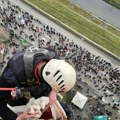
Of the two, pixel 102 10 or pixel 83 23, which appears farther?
pixel 102 10

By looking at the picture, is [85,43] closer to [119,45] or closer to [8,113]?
[119,45]

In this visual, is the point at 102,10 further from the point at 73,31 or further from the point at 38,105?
the point at 38,105

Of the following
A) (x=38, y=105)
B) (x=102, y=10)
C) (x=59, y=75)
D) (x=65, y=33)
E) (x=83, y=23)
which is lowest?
(x=65, y=33)

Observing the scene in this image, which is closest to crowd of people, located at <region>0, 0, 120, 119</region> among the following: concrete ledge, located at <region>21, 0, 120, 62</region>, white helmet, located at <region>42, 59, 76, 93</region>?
concrete ledge, located at <region>21, 0, 120, 62</region>

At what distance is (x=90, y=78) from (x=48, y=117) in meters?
29.9

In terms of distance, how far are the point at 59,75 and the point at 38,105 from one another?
0.77 meters

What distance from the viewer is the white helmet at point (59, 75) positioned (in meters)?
7.64

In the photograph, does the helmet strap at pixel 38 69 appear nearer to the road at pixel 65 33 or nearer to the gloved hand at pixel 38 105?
the gloved hand at pixel 38 105

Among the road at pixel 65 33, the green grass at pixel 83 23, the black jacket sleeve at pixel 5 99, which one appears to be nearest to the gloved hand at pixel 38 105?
the black jacket sleeve at pixel 5 99

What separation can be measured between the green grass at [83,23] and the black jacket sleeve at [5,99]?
113 feet

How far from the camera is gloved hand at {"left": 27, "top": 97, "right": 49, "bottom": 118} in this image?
305 inches

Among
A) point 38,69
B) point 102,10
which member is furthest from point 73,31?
point 38,69

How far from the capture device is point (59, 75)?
7.65 metres

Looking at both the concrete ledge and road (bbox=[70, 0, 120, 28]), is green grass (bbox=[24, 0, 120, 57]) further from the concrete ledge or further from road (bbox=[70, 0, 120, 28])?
road (bbox=[70, 0, 120, 28])
